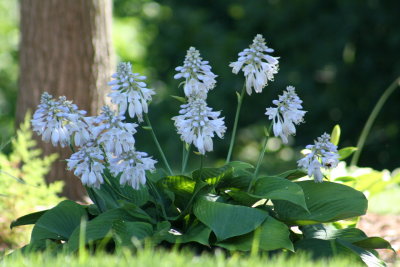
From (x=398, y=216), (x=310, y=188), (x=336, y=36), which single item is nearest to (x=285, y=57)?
(x=336, y=36)

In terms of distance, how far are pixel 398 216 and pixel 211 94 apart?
8.01 metres

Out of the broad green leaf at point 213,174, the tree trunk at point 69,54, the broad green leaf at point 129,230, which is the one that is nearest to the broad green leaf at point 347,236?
the broad green leaf at point 213,174

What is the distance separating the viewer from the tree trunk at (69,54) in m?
5.44

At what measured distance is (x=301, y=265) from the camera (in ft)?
7.84

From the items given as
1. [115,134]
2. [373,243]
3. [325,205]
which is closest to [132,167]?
[115,134]

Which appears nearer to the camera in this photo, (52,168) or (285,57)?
(52,168)

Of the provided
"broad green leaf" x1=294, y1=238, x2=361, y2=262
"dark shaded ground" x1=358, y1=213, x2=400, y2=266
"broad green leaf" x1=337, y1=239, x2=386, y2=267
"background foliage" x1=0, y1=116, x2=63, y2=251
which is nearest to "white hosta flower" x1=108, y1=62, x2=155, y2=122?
"broad green leaf" x1=294, y1=238, x2=361, y2=262

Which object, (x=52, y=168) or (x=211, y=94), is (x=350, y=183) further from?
(x=211, y=94)

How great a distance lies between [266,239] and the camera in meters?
3.02

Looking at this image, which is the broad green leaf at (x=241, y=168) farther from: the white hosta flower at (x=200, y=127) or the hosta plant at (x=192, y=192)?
the white hosta flower at (x=200, y=127)

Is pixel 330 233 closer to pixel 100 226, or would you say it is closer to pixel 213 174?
pixel 213 174

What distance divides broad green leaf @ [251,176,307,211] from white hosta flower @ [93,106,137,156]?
29.2 inches

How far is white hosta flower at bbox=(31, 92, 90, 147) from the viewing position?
299 centimetres

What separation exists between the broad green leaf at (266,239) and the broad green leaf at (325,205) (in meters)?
0.17
